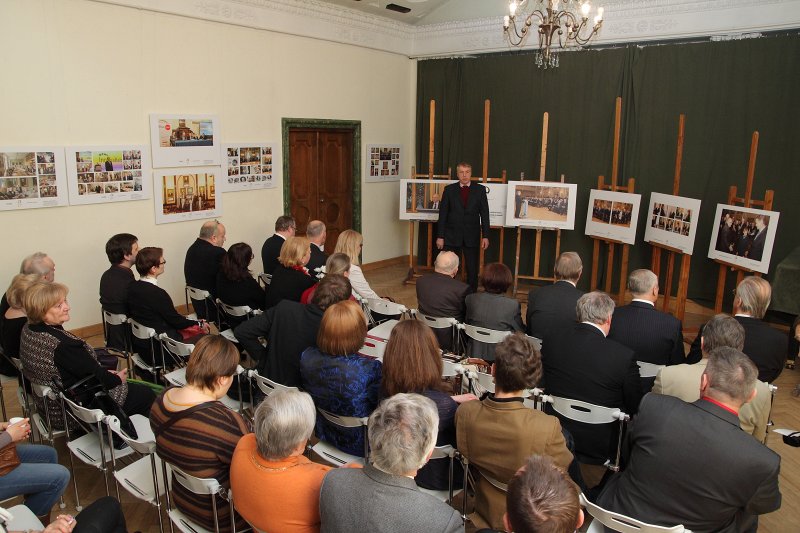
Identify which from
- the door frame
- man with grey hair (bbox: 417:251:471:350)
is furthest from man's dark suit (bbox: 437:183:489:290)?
man with grey hair (bbox: 417:251:471:350)

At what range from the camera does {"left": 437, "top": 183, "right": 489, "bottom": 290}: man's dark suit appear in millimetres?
7648

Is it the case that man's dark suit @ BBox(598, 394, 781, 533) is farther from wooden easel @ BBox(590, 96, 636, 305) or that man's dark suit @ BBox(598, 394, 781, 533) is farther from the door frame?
the door frame

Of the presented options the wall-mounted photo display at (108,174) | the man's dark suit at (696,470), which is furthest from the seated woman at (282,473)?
the wall-mounted photo display at (108,174)

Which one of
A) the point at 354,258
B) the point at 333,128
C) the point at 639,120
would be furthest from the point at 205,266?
the point at 639,120

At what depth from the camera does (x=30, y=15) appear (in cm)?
529

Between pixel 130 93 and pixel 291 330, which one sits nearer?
pixel 291 330

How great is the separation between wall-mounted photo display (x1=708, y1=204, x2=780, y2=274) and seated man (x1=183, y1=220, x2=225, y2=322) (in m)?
5.16

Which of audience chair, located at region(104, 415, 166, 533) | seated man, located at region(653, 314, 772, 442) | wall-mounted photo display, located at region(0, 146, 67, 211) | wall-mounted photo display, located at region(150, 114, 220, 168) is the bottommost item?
audience chair, located at region(104, 415, 166, 533)

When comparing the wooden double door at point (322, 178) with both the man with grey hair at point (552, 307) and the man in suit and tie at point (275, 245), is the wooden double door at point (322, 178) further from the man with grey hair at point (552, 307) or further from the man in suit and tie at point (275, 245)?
the man with grey hair at point (552, 307)

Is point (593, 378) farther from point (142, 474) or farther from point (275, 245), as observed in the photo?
point (275, 245)

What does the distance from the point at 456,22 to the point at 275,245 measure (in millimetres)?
5176

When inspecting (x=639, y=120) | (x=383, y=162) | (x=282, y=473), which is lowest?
(x=282, y=473)

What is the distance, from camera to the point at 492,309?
164 inches

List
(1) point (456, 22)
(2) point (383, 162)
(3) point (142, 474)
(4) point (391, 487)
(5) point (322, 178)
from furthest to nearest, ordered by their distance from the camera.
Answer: (2) point (383, 162), (1) point (456, 22), (5) point (322, 178), (3) point (142, 474), (4) point (391, 487)
